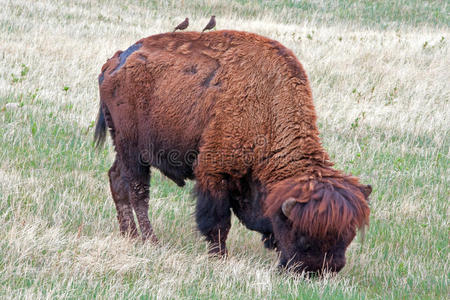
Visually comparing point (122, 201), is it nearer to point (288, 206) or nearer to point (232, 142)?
point (232, 142)

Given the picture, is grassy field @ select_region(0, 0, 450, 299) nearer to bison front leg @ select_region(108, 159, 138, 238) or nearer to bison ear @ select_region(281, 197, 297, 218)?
bison front leg @ select_region(108, 159, 138, 238)

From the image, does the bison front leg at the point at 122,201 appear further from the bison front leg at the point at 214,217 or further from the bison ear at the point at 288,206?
the bison ear at the point at 288,206

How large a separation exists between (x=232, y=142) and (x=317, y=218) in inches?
42.4

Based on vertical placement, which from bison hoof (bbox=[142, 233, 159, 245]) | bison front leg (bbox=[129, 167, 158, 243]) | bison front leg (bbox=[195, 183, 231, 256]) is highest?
bison front leg (bbox=[195, 183, 231, 256])

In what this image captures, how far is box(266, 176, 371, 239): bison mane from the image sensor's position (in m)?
4.50

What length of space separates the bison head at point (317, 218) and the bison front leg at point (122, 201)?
1.77 m

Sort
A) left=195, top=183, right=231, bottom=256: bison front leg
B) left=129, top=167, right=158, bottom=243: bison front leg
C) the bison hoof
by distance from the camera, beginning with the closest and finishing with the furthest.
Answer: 1. left=195, top=183, right=231, bottom=256: bison front leg
2. the bison hoof
3. left=129, top=167, right=158, bottom=243: bison front leg

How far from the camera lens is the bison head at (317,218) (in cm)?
452

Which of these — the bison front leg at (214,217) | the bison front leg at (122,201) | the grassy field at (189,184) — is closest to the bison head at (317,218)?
the grassy field at (189,184)

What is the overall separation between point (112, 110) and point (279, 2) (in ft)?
66.6

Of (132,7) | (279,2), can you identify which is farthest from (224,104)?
(279,2)

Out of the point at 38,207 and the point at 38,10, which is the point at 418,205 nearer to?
the point at 38,207

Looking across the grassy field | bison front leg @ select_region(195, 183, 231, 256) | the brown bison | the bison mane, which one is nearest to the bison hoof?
the brown bison

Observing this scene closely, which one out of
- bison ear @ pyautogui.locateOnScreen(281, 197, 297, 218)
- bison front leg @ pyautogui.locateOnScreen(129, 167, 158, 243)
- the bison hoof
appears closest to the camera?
bison ear @ pyautogui.locateOnScreen(281, 197, 297, 218)
